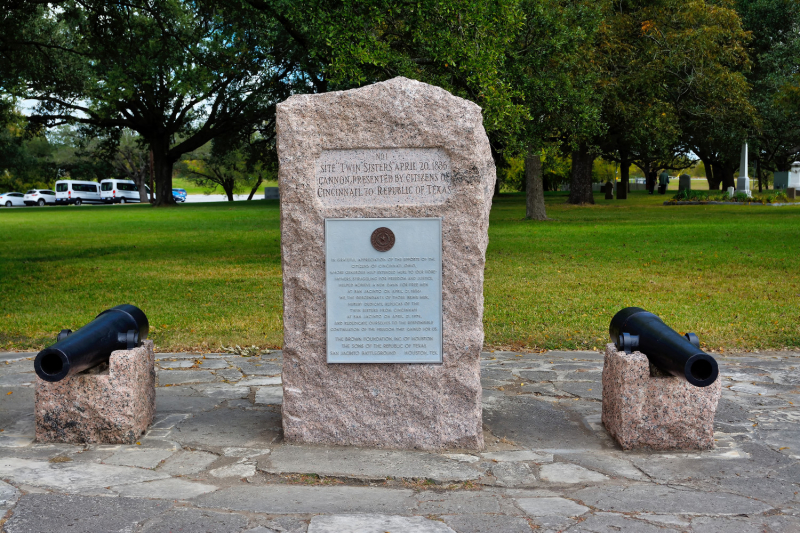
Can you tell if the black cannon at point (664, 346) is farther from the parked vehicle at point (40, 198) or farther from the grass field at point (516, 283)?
the parked vehicle at point (40, 198)

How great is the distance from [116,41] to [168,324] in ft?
29.2

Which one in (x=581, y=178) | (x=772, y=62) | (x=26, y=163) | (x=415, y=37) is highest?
(x=772, y=62)

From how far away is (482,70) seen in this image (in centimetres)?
1441

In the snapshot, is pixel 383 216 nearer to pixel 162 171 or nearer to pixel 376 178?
pixel 376 178

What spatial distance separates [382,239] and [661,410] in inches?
76.5

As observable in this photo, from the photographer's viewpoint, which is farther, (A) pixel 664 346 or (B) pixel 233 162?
(B) pixel 233 162

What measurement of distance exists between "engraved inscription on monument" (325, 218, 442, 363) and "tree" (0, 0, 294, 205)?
11213 mm

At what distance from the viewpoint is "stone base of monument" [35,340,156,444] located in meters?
4.52

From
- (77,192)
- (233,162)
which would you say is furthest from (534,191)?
(77,192)

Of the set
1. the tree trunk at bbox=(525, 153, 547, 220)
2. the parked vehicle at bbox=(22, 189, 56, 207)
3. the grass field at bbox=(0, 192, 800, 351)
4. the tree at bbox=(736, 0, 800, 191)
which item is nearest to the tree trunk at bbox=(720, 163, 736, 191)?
the tree at bbox=(736, 0, 800, 191)


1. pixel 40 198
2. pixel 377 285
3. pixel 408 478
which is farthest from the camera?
pixel 40 198

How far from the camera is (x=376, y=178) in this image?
4.56m

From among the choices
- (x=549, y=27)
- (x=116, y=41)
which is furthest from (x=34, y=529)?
(x=549, y=27)

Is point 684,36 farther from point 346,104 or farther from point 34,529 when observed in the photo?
point 34,529
